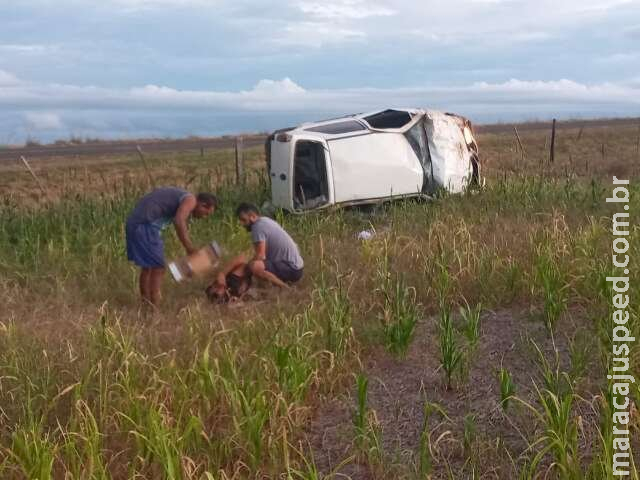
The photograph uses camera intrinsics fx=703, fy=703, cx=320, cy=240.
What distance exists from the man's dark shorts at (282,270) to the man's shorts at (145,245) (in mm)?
1018

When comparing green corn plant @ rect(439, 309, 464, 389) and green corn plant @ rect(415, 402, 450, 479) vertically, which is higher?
green corn plant @ rect(439, 309, 464, 389)

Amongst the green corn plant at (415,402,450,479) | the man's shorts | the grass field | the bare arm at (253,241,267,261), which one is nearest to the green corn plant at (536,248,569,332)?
the grass field

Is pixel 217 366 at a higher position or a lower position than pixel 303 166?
lower

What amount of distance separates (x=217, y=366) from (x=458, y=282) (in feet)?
8.24

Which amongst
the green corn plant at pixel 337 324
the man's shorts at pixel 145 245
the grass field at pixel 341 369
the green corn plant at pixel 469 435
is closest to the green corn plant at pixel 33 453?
the grass field at pixel 341 369

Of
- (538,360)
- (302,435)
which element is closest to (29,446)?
(302,435)

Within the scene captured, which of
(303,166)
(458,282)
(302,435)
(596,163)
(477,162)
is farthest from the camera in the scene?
(596,163)

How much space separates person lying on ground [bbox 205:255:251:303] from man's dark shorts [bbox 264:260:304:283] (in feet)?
0.67

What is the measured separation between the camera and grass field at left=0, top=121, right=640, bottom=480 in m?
3.35

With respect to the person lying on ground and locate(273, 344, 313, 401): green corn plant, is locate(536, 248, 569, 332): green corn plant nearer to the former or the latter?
locate(273, 344, 313, 401): green corn plant

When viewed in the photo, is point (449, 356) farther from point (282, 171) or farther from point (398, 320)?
point (282, 171)

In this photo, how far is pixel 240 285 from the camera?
6.78 meters

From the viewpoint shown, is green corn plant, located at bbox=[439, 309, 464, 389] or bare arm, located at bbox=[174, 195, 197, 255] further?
bare arm, located at bbox=[174, 195, 197, 255]

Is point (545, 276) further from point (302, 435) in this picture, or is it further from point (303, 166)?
point (303, 166)
